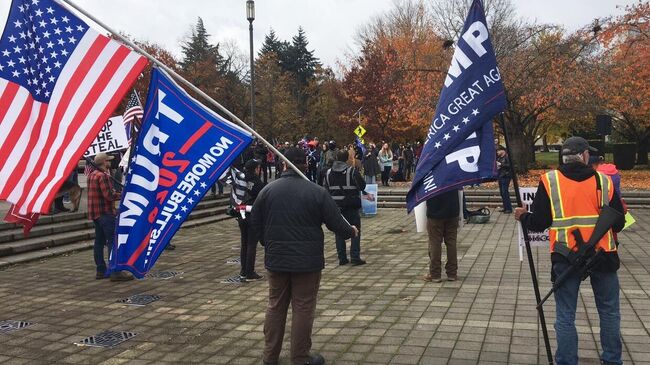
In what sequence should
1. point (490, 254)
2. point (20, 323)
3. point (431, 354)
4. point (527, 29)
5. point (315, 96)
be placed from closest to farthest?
point (431, 354)
point (20, 323)
point (490, 254)
point (527, 29)
point (315, 96)

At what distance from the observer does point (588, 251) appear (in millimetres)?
3982

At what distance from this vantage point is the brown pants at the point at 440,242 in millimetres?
7613

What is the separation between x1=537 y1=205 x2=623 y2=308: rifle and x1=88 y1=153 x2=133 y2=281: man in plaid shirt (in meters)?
6.36

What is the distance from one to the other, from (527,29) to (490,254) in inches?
666

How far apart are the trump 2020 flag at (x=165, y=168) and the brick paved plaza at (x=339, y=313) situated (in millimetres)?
1052

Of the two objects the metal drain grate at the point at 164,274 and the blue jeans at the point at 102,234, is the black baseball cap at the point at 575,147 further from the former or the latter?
the blue jeans at the point at 102,234

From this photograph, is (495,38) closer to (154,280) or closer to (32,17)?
(154,280)

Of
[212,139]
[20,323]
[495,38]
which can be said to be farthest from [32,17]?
[495,38]

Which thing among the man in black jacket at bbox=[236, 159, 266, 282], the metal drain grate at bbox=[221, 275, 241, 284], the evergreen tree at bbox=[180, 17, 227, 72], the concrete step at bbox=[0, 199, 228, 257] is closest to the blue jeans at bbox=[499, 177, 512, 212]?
the man in black jacket at bbox=[236, 159, 266, 282]

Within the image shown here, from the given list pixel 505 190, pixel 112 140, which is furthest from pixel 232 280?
pixel 505 190

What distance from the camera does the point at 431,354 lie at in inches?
189

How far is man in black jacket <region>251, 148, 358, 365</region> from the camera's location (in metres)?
4.47

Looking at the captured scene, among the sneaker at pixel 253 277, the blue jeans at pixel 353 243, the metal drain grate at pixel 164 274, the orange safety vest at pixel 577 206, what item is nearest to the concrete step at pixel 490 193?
the blue jeans at pixel 353 243

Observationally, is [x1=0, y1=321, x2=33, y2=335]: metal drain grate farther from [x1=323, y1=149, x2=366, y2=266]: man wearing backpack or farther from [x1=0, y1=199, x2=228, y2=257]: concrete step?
→ [x1=323, y1=149, x2=366, y2=266]: man wearing backpack
